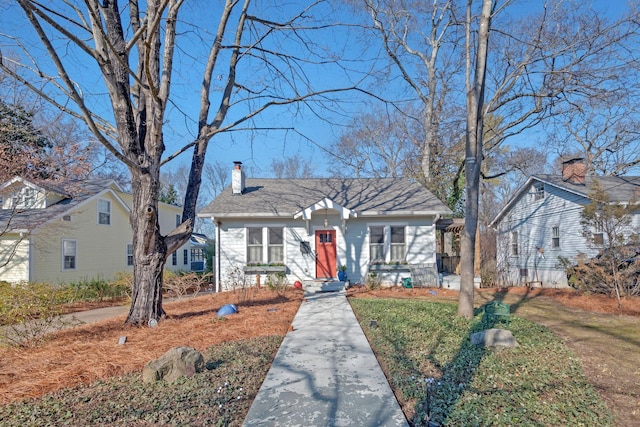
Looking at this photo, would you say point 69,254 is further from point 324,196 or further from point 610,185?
point 610,185

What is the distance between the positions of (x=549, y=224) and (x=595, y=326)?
1139 centimetres

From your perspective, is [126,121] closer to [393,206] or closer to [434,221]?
[393,206]

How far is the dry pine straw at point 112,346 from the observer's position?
4.36 meters

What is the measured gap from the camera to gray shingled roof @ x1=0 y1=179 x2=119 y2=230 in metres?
13.2

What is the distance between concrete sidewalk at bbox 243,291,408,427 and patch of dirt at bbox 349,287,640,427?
2.21 m

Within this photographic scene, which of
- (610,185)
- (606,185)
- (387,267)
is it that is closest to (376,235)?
(387,267)

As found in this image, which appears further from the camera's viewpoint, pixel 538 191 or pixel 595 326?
pixel 538 191

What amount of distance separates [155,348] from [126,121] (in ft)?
13.6

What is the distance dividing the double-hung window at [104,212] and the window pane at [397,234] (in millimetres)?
13631

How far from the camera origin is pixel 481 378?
4.28 metres

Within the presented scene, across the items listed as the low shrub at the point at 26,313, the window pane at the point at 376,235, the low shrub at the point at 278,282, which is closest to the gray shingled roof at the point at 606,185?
the window pane at the point at 376,235

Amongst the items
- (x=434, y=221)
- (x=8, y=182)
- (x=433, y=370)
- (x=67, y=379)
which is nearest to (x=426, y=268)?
(x=434, y=221)

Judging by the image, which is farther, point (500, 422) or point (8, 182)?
point (8, 182)

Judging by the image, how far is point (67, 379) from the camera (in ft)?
14.3
